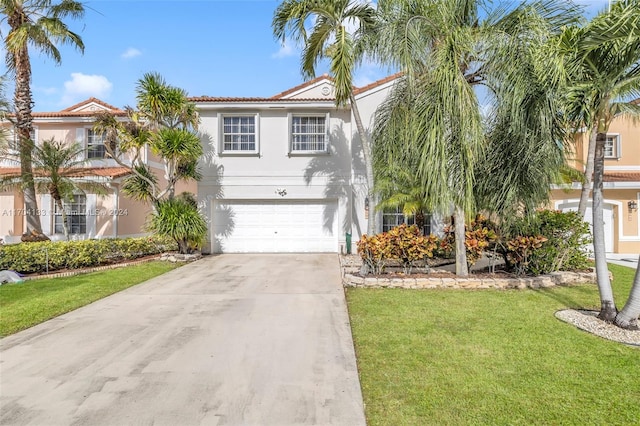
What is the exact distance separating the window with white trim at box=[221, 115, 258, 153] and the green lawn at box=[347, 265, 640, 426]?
10131mm

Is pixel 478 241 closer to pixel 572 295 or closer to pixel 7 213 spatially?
pixel 572 295

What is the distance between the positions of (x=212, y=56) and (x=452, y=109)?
928 cm

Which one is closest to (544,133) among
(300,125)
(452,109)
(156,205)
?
(452,109)

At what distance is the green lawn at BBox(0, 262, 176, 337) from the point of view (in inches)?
236

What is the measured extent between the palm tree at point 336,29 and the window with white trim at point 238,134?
5043mm

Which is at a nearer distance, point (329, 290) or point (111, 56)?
point (329, 290)

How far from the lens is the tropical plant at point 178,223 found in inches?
A: 472

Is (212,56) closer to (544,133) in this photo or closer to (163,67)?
(163,67)

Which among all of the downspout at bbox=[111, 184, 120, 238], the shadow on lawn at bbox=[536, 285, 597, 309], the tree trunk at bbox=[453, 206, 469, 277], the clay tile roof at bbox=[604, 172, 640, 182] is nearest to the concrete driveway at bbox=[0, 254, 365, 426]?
the tree trunk at bbox=[453, 206, 469, 277]

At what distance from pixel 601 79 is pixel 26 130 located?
54.7ft

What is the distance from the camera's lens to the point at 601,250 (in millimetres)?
5652

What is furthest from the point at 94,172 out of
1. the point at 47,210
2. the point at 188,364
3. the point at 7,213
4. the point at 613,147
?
the point at 613,147

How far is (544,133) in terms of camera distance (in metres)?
7.44

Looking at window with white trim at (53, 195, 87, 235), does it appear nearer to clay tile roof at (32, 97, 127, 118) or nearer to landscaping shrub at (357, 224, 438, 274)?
clay tile roof at (32, 97, 127, 118)
